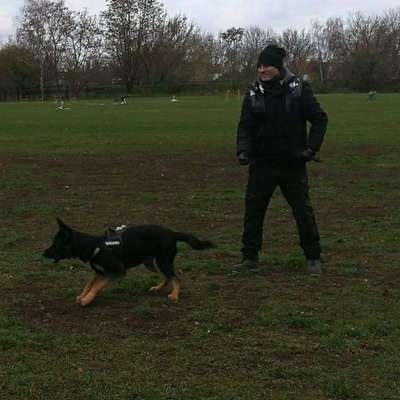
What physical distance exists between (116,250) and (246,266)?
1674 millimetres

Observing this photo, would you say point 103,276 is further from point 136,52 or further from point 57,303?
point 136,52

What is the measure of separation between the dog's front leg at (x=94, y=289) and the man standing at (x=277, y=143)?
1.62 m

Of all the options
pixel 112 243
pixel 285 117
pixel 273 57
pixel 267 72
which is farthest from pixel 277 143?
pixel 112 243

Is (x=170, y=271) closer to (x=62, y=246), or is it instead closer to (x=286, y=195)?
(x=62, y=246)

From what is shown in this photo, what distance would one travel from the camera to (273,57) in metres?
6.68

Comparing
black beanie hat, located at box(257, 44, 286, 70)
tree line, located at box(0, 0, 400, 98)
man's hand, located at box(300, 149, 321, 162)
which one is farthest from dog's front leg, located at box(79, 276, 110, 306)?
tree line, located at box(0, 0, 400, 98)

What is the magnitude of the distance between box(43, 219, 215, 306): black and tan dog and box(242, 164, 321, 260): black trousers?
1.05m

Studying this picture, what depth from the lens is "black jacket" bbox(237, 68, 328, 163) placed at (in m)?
6.73

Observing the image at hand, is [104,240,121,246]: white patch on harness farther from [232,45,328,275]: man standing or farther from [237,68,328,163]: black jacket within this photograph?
[237,68,328,163]: black jacket

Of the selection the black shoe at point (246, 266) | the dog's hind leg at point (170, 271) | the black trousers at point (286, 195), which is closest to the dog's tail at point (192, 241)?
the dog's hind leg at point (170, 271)

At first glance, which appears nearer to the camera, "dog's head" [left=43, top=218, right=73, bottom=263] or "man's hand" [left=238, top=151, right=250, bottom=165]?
"dog's head" [left=43, top=218, right=73, bottom=263]

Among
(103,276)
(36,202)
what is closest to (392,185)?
(36,202)

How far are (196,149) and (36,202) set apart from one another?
9.38 metres

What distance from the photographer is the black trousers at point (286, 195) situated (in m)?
6.96
